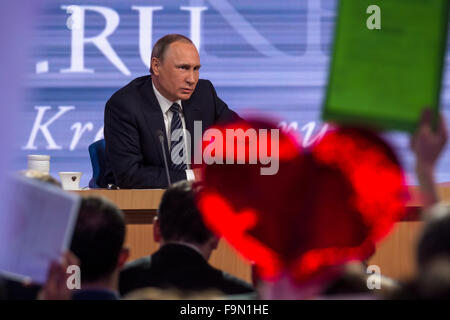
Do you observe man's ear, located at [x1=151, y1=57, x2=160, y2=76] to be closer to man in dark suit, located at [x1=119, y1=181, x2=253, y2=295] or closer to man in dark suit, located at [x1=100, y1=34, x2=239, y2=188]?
man in dark suit, located at [x1=100, y1=34, x2=239, y2=188]

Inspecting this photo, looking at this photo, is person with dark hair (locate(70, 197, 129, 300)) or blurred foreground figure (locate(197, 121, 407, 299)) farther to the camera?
person with dark hair (locate(70, 197, 129, 300))

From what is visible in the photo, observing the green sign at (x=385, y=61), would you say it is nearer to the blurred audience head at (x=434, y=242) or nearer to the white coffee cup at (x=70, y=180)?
the blurred audience head at (x=434, y=242)

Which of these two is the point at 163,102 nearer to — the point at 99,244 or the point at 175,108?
the point at 175,108

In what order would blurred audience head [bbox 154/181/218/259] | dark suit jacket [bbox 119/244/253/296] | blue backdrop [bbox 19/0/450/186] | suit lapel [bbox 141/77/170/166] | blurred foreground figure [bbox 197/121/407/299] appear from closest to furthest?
blurred foreground figure [bbox 197/121/407/299]
dark suit jacket [bbox 119/244/253/296]
blurred audience head [bbox 154/181/218/259]
suit lapel [bbox 141/77/170/166]
blue backdrop [bbox 19/0/450/186]

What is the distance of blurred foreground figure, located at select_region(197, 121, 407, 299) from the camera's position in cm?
60

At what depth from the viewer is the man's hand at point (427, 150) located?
27.6 inches

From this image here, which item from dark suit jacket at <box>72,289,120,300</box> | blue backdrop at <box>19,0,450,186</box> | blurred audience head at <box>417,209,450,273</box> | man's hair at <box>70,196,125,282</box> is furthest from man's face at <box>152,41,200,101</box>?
blurred audience head at <box>417,209,450,273</box>

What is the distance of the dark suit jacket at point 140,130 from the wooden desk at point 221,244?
1.16 ft

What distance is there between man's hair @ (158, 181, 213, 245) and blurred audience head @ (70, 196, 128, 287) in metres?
0.32

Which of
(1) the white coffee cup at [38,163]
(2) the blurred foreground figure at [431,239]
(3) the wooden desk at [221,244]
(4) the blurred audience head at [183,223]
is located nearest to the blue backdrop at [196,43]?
(1) the white coffee cup at [38,163]

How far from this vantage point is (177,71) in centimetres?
381


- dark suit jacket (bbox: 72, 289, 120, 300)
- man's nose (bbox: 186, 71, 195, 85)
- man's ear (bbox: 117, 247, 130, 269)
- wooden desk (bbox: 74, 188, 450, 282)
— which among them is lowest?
wooden desk (bbox: 74, 188, 450, 282)

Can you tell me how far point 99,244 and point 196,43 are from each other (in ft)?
12.2

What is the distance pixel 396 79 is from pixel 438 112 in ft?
0.18
